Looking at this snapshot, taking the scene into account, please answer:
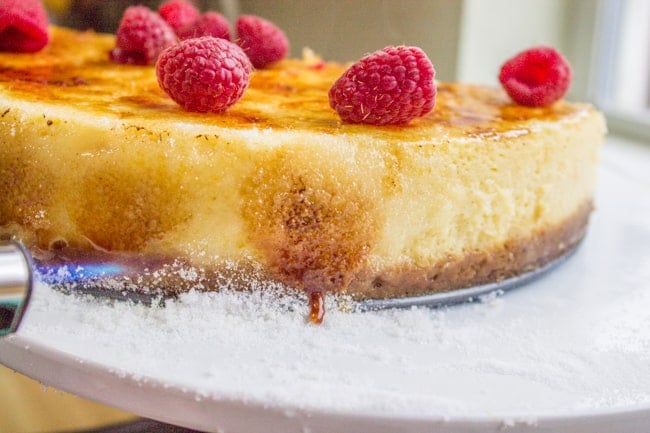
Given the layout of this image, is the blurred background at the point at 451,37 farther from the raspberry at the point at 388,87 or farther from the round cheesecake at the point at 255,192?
the round cheesecake at the point at 255,192

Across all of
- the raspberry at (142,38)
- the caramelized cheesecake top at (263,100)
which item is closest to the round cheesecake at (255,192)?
the caramelized cheesecake top at (263,100)

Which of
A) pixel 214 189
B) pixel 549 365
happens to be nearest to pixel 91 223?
pixel 214 189

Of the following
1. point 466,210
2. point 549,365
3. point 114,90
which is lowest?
point 549,365

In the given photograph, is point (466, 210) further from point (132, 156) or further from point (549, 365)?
point (132, 156)

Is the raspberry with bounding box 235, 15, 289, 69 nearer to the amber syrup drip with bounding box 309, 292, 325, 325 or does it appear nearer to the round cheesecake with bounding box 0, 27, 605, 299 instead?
the round cheesecake with bounding box 0, 27, 605, 299

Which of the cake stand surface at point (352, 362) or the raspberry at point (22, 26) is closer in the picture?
the cake stand surface at point (352, 362)

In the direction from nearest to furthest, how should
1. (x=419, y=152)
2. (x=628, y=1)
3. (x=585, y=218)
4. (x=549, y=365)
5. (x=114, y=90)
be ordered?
1. (x=549, y=365)
2. (x=419, y=152)
3. (x=114, y=90)
4. (x=585, y=218)
5. (x=628, y=1)
